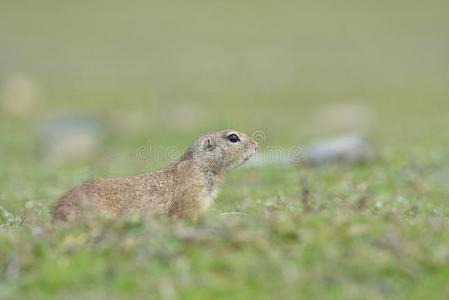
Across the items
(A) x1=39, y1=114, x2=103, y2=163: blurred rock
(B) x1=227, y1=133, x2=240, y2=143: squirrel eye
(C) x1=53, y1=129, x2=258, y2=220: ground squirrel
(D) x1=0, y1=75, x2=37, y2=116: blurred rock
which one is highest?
(D) x1=0, y1=75, x2=37, y2=116: blurred rock

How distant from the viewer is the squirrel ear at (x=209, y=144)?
10.8m

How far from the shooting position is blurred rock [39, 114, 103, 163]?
2048 centimetres

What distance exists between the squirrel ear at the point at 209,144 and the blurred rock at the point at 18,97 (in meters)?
19.1

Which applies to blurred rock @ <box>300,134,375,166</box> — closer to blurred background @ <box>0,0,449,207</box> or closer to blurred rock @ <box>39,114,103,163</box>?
blurred background @ <box>0,0,449,207</box>

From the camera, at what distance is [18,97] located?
30438 millimetres

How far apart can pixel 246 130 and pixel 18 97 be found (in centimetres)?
1124

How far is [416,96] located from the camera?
31.0m

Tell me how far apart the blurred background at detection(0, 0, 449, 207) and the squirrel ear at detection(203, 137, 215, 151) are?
10.6ft

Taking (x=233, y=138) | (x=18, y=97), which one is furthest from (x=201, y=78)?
(x=233, y=138)

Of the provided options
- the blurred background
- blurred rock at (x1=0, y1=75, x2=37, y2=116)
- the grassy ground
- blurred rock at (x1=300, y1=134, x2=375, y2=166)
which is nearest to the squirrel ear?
A: the grassy ground

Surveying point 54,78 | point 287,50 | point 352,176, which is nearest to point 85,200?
point 352,176

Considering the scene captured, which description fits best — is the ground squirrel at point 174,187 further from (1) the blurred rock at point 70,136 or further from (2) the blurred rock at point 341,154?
(1) the blurred rock at point 70,136

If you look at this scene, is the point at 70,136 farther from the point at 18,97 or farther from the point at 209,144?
the point at 209,144

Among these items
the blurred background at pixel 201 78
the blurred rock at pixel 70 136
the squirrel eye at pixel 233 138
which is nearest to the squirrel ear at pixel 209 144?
the squirrel eye at pixel 233 138
